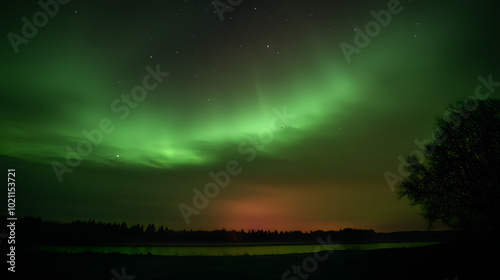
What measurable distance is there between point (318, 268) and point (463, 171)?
13.9 meters

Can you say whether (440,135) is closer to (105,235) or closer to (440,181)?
(440,181)

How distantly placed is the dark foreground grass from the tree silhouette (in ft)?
24.0

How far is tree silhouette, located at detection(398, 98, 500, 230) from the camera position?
1969cm

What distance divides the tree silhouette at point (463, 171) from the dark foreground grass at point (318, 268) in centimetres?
730

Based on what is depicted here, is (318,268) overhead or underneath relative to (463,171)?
underneath

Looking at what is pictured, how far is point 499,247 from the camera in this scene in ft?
40.4

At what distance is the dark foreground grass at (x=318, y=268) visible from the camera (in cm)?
1229

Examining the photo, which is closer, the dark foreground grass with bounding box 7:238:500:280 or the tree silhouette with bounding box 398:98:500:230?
the dark foreground grass with bounding box 7:238:500:280

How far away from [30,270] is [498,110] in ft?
100

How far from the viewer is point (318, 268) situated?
16.3 metres

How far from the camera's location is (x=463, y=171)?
69.7 feet

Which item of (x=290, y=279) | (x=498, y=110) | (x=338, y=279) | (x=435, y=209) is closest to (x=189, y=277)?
(x=290, y=279)

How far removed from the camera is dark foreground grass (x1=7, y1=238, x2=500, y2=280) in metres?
12.3

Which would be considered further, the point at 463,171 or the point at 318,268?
the point at 463,171
